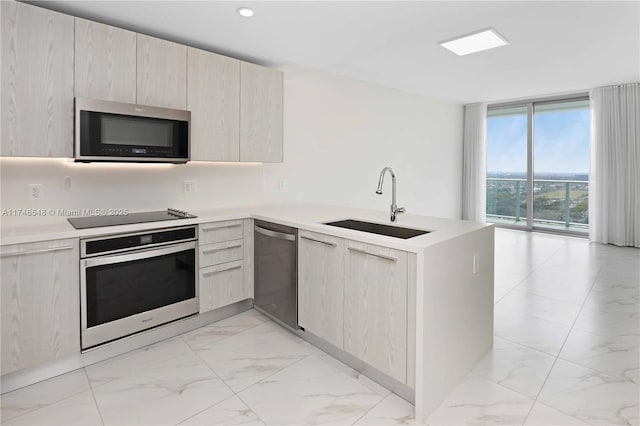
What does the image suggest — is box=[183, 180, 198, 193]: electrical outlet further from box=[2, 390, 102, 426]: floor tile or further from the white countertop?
box=[2, 390, 102, 426]: floor tile

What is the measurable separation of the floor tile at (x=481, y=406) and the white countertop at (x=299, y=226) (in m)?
0.88

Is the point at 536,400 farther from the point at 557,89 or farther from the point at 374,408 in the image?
the point at 557,89

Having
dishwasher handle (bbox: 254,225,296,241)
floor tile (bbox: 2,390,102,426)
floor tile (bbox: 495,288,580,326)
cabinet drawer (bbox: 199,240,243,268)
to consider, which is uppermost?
dishwasher handle (bbox: 254,225,296,241)

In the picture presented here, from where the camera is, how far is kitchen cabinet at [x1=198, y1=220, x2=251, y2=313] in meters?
2.81

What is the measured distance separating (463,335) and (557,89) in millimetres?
5494

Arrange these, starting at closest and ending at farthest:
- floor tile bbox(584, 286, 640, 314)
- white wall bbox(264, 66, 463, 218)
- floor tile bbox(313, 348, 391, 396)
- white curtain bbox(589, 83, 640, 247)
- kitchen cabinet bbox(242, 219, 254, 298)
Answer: floor tile bbox(313, 348, 391, 396)
kitchen cabinet bbox(242, 219, 254, 298)
floor tile bbox(584, 286, 640, 314)
white wall bbox(264, 66, 463, 218)
white curtain bbox(589, 83, 640, 247)

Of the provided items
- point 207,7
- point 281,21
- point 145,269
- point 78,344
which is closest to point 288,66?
point 281,21

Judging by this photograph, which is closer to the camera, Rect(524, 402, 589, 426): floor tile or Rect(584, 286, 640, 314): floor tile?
Rect(524, 402, 589, 426): floor tile

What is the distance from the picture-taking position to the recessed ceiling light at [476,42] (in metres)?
3.28

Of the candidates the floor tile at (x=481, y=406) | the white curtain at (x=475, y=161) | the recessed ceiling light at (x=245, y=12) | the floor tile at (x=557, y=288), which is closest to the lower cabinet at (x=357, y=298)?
the floor tile at (x=481, y=406)

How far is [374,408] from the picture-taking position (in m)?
1.90

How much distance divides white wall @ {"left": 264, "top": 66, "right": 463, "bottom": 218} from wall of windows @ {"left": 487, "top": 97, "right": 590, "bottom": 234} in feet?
3.28

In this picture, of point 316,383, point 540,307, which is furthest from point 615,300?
point 316,383

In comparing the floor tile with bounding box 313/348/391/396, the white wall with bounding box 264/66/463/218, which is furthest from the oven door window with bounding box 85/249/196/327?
the white wall with bounding box 264/66/463/218
